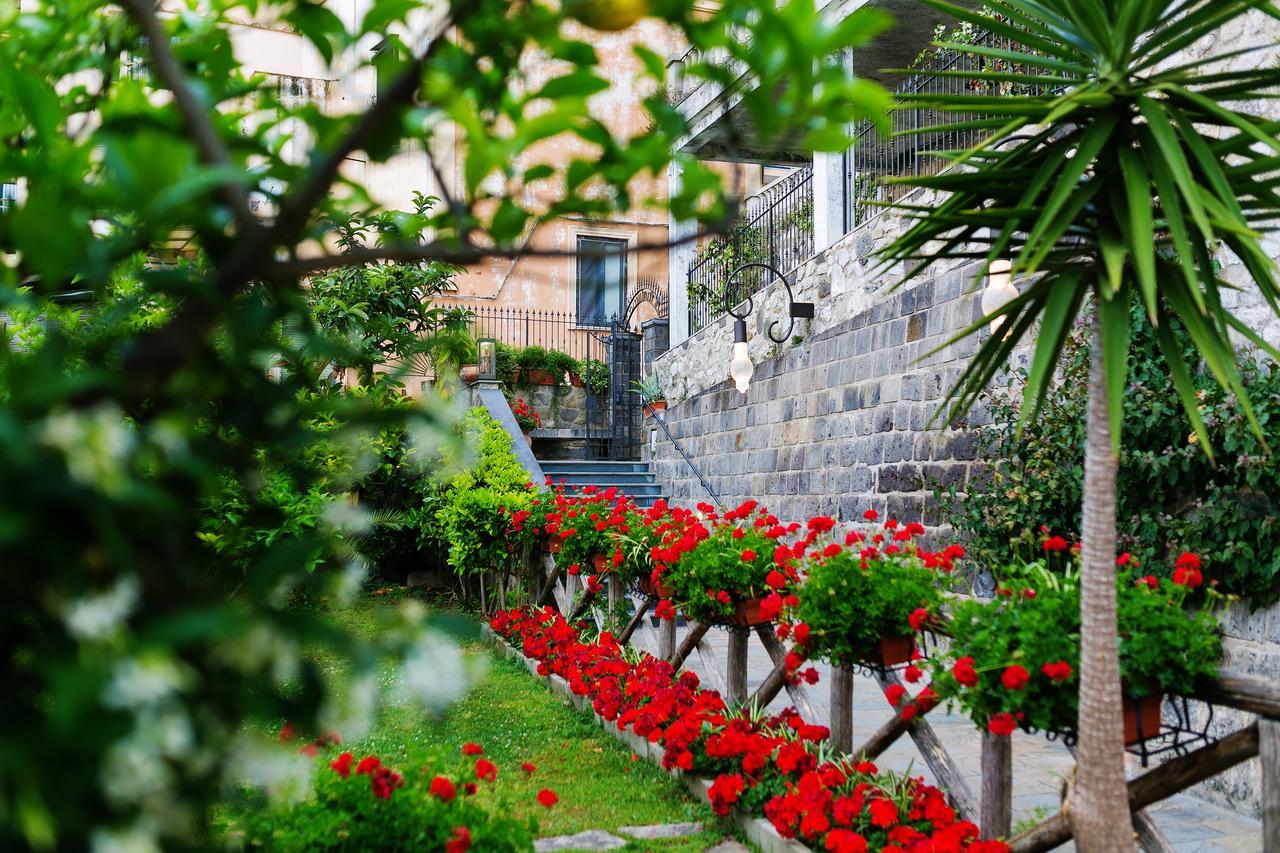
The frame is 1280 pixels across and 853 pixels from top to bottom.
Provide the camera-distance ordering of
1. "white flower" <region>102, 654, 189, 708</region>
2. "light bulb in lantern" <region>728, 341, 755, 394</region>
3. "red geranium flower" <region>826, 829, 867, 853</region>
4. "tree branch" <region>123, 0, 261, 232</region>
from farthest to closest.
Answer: "light bulb in lantern" <region>728, 341, 755, 394</region> → "red geranium flower" <region>826, 829, 867, 853</region> → "tree branch" <region>123, 0, 261, 232</region> → "white flower" <region>102, 654, 189, 708</region>

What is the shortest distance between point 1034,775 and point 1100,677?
2468 millimetres

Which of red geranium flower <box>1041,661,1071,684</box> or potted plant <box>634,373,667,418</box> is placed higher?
potted plant <box>634,373,667,418</box>

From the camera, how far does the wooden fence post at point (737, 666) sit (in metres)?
4.66

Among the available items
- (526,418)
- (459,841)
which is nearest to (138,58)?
(459,841)

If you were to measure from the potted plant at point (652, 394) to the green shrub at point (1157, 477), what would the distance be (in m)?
6.56

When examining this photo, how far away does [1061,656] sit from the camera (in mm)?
2775

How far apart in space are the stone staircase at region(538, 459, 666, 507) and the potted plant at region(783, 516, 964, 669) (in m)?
7.34

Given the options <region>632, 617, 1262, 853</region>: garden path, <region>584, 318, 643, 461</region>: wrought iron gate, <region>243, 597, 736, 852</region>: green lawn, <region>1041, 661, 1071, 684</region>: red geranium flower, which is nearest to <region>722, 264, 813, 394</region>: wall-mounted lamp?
<region>632, 617, 1262, 853</region>: garden path

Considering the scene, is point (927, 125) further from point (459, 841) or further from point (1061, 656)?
point (459, 841)

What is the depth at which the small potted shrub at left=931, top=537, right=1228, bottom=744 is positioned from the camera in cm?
274

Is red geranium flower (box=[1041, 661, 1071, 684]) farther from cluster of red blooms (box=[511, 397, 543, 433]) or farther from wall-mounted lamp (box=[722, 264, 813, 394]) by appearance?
cluster of red blooms (box=[511, 397, 543, 433])

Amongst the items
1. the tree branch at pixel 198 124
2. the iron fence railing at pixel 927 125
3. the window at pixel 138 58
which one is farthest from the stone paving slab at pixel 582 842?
the iron fence railing at pixel 927 125

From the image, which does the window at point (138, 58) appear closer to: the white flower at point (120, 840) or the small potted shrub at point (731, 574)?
the white flower at point (120, 840)

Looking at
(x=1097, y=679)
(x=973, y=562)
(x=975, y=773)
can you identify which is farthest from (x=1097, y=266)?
(x=973, y=562)
